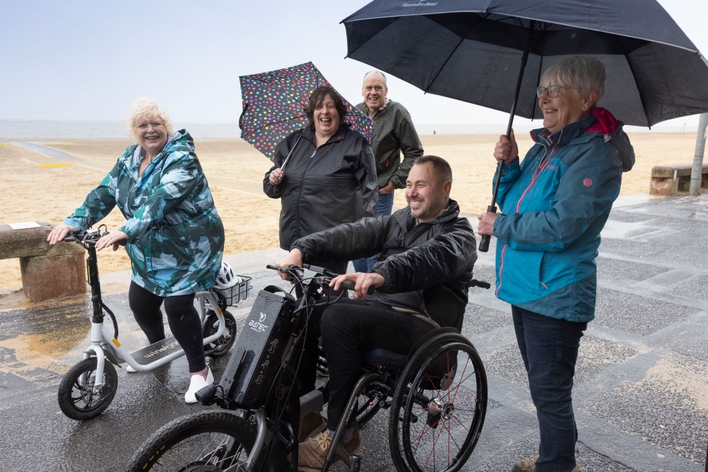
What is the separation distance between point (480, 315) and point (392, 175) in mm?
1474

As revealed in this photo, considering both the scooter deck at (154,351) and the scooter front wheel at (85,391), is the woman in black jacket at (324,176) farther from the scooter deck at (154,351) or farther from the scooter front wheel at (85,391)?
the scooter front wheel at (85,391)

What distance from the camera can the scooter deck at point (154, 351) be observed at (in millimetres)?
3604

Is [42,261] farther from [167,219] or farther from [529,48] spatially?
[529,48]


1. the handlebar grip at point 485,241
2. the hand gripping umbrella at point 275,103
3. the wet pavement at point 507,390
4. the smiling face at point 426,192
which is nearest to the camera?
the handlebar grip at point 485,241

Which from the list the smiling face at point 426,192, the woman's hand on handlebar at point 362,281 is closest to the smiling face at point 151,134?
the smiling face at point 426,192

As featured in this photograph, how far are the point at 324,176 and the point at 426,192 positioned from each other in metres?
1.25

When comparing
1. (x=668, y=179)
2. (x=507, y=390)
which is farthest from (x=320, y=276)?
(x=668, y=179)

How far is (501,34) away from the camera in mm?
3102

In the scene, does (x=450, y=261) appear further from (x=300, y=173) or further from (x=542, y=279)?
(x=300, y=173)

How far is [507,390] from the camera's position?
3.75 meters

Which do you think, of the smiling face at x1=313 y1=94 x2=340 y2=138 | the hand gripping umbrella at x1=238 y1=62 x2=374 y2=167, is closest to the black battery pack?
the smiling face at x1=313 y1=94 x2=340 y2=138

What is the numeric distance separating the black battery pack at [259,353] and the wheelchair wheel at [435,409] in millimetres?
537

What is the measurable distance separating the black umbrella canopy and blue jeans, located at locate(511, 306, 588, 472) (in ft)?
3.78

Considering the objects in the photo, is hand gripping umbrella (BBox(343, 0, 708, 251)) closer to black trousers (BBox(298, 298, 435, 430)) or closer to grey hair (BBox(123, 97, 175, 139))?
black trousers (BBox(298, 298, 435, 430))
